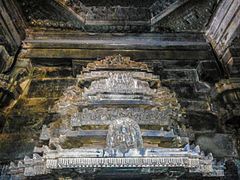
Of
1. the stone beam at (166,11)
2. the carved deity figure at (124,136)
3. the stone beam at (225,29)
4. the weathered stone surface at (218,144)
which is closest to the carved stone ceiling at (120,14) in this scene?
the stone beam at (166,11)

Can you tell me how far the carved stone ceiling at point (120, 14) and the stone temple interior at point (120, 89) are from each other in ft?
0.07

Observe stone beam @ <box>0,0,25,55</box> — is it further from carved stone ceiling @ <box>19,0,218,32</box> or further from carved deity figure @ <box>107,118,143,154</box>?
carved deity figure @ <box>107,118,143,154</box>

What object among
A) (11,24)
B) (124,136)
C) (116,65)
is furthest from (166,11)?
(124,136)

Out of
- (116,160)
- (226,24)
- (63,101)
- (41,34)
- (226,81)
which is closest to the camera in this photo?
(116,160)

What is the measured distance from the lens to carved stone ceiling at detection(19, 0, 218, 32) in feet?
→ 21.4

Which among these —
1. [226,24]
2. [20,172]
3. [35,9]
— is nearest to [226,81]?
[226,24]

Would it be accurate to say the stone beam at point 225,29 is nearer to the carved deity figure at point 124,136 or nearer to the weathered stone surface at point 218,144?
the weathered stone surface at point 218,144

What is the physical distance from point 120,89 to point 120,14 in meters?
2.54

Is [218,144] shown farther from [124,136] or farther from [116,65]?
[116,65]

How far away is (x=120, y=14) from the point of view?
666 centimetres

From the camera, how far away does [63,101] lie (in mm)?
4809

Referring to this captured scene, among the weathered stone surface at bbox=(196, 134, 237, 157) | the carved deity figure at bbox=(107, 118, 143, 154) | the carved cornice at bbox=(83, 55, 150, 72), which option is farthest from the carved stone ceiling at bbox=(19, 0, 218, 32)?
the carved deity figure at bbox=(107, 118, 143, 154)

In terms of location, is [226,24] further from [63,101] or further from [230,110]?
[63,101]

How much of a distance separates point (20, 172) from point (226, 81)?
3433 mm
